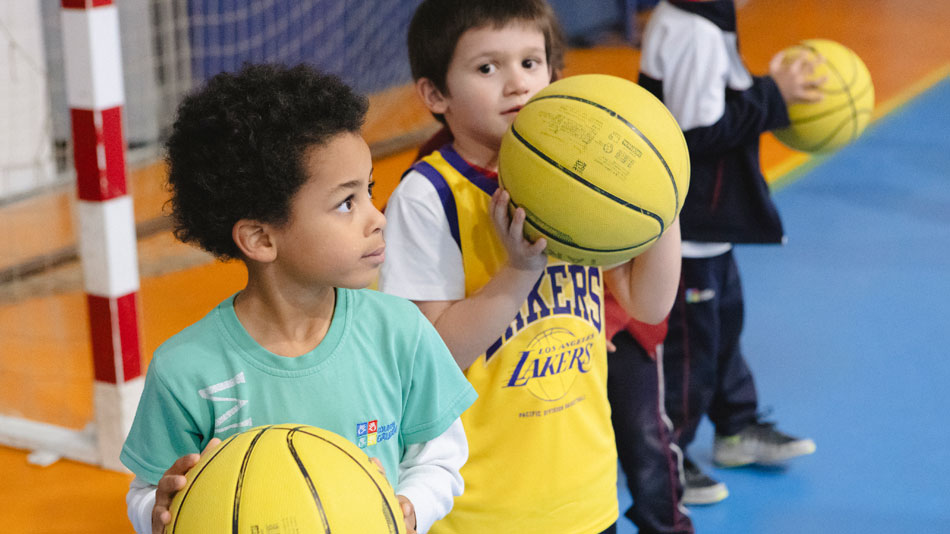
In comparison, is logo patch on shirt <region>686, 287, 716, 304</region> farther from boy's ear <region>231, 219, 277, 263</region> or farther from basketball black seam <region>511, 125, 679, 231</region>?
boy's ear <region>231, 219, 277, 263</region>

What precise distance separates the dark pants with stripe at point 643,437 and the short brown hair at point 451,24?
87 centimetres

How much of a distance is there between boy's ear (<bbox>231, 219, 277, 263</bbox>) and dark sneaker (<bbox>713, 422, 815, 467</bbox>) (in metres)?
2.22

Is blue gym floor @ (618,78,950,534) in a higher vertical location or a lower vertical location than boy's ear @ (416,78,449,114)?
lower

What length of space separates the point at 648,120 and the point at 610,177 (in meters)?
0.13

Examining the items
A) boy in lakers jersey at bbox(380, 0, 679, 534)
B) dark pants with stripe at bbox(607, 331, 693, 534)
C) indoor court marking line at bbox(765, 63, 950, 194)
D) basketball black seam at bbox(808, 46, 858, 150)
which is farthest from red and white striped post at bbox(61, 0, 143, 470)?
indoor court marking line at bbox(765, 63, 950, 194)

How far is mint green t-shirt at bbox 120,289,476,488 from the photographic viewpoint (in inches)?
59.5

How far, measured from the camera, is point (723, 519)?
3160mm

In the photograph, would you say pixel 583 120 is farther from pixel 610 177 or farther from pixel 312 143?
pixel 312 143

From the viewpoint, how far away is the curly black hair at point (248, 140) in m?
1.51

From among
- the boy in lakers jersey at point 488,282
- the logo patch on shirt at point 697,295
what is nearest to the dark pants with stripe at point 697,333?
the logo patch on shirt at point 697,295

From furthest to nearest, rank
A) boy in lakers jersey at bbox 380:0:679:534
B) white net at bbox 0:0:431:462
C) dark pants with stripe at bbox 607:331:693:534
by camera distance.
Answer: white net at bbox 0:0:431:462 < dark pants with stripe at bbox 607:331:693:534 < boy in lakers jersey at bbox 380:0:679:534

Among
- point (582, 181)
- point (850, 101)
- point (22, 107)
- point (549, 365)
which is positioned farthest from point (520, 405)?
point (22, 107)

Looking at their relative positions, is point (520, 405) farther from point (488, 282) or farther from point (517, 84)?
point (517, 84)

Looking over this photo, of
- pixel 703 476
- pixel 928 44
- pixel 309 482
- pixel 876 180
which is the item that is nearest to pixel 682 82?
pixel 703 476
